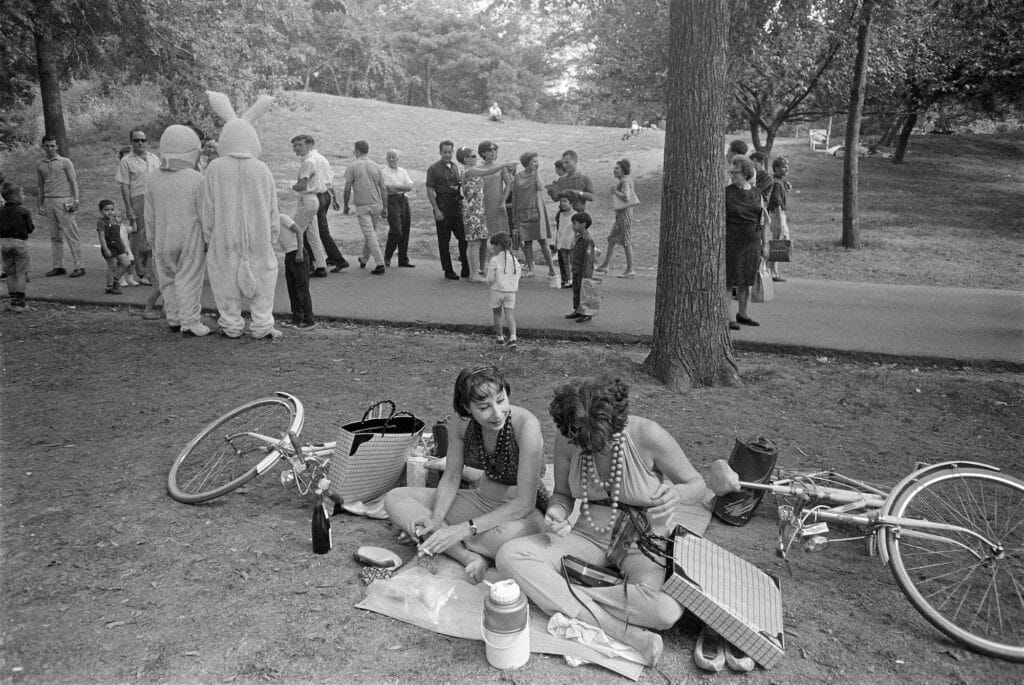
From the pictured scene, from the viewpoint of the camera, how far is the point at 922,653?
3268mm

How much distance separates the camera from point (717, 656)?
319cm

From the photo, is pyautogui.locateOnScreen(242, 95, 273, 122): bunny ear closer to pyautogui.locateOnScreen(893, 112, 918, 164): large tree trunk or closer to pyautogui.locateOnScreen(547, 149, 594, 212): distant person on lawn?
pyautogui.locateOnScreen(547, 149, 594, 212): distant person on lawn

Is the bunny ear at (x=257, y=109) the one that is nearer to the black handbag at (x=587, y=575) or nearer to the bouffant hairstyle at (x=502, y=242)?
the bouffant hairstyle at (x=502, y=242)

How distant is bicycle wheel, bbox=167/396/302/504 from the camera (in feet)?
15.2

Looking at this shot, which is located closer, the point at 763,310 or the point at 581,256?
the point at 581,256

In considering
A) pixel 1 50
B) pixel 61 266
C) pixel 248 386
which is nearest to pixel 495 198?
pixel 248 386

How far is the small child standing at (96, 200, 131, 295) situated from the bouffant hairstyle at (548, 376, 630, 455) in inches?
316

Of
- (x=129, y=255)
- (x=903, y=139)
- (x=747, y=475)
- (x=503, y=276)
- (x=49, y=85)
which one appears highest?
(x=49, y=85)

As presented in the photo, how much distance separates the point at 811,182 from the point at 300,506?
21966 millimetres

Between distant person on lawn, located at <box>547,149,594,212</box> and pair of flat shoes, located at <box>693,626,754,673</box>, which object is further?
distant person on lawn, located at <box>547,149,594,212</box>

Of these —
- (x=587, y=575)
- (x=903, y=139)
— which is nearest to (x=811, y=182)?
(x=903, y=139)

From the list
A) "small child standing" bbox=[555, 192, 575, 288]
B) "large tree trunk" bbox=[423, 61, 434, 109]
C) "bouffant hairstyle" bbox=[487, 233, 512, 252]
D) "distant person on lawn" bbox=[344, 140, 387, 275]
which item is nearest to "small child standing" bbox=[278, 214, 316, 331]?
"bouffant hairstyle" bbox=[487, 233, 512, 252]

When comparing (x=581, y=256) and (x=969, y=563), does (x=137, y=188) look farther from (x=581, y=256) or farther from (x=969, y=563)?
(x=969, y=563)

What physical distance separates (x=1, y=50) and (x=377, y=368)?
11535 mm
